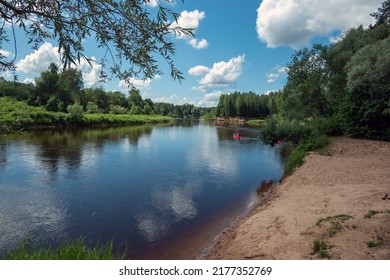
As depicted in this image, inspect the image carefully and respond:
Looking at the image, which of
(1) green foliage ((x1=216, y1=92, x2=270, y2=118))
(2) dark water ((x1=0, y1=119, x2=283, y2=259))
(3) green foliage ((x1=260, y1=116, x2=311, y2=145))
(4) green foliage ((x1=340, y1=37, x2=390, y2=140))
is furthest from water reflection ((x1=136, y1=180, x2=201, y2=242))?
(1) green foliage ((x1=216, y1=92, x2=270, y2=118))

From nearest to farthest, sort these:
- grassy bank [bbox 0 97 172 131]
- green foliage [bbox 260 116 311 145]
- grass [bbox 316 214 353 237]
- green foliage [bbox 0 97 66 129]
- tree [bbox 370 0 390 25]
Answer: grass [bbox 316 214 353 237] < green foliage [bbox 260 116 311 145] < tree [bbox 370 0 390 25] < grassy bank [bbox 0 97 172 131] < green foliage [bbox 0 97 66 129]

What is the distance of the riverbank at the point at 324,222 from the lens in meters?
5.86

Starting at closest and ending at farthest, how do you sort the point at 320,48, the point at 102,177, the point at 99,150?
the point at 102,177 → the point at 320,48 → the point at 99,150

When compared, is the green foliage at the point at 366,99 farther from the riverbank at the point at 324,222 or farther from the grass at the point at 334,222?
the grass at the point at 334,222

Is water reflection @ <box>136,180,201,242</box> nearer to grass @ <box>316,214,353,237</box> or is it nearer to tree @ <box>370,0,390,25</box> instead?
grass @ <box>316,214,353,237</box>

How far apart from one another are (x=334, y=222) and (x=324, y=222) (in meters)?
0.31

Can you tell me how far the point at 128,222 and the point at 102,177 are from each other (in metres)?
7.81

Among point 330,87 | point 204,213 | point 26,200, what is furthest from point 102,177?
point 330,87

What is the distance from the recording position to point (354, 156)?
18.5 metres

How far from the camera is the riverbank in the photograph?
19.2ft

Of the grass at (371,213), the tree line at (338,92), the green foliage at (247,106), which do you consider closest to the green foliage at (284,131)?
the tree line at (338,92)

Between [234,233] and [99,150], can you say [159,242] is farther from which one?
[99,150]

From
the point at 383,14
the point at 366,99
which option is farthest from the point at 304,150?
the point at 383,14

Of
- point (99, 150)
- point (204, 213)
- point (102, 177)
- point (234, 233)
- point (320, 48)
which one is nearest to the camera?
point (234, 233)
